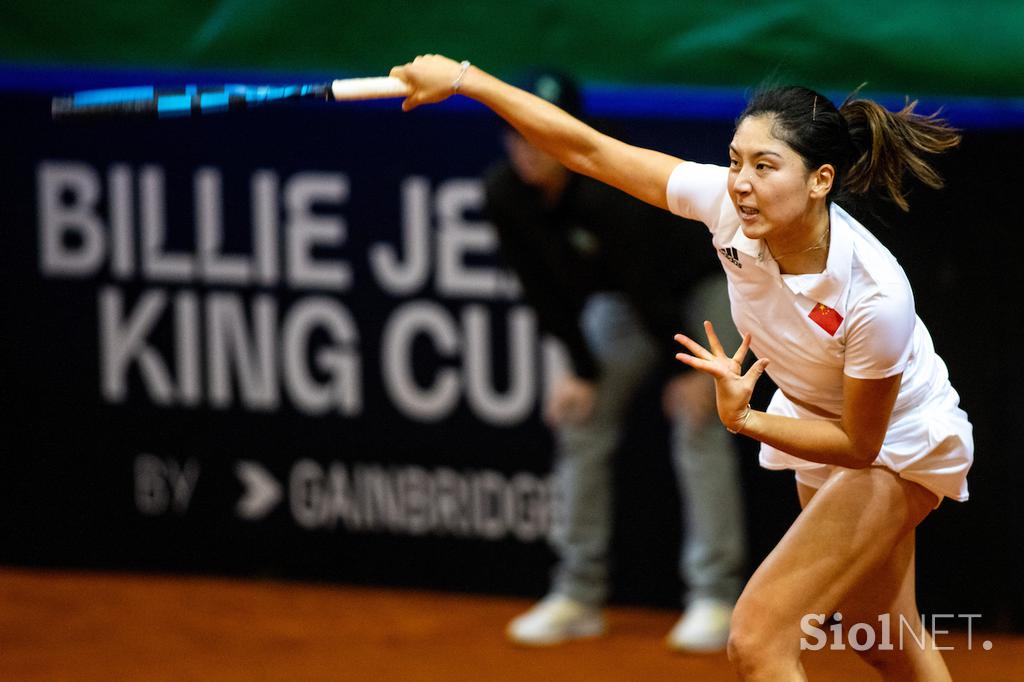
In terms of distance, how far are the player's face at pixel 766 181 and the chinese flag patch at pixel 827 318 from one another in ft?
0.54

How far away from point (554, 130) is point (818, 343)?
686 millimetres

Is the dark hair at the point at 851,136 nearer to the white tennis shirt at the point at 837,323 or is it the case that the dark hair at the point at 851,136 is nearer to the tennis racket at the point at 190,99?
the white tennis shirt at the point at 837,323

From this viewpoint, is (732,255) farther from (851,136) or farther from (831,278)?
(851,136)

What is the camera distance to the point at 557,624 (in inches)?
191

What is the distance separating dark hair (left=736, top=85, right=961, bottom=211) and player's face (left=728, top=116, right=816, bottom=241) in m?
0.02

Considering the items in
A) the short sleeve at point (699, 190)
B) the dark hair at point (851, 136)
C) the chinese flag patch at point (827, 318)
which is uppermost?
the dark hair at point (851, 136)

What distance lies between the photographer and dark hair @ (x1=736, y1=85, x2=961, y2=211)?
2.93 m

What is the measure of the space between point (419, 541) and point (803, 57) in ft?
6.50

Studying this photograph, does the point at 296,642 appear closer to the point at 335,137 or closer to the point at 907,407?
the point at 335,137

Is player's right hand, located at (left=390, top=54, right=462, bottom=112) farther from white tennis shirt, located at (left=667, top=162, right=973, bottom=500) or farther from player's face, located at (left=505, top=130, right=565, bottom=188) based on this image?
player's face, located at (left=505, top=130, right=565, bottom=188)

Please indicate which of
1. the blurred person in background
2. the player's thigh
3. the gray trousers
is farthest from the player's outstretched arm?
the gray trousers

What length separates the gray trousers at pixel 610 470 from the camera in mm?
4668

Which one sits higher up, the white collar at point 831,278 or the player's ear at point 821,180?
the player's ear at point 821,180

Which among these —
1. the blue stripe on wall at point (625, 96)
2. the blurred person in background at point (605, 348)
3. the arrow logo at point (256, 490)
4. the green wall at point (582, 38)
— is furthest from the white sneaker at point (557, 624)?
the green wall at point (582, 38)
